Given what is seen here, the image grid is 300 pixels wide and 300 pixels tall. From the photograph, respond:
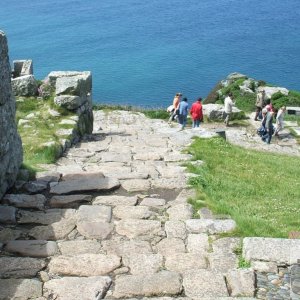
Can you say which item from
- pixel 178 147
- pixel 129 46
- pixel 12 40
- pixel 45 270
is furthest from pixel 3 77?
pixel 12 40

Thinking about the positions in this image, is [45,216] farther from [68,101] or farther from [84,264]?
[68,101]

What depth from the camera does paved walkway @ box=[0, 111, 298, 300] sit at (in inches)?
198

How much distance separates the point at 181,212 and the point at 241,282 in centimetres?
219

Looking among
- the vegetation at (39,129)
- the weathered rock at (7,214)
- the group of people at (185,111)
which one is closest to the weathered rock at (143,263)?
the weathered rock at (7,214)

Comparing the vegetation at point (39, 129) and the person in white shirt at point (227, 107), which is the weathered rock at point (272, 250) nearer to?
the vegetation at point (39, 129)

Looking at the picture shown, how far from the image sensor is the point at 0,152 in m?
7.46

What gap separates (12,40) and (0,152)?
64.3m

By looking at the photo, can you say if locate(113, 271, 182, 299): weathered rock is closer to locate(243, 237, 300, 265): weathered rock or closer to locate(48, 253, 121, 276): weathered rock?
locate(48, 253, 121, 276): weathered rock

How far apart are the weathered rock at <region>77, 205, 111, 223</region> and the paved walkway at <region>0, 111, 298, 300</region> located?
1 cm

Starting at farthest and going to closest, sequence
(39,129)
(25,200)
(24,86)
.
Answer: (24,86), (39,129), (25,200)

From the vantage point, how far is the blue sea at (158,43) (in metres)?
49.4

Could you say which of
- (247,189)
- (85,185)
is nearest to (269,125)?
(247,189)

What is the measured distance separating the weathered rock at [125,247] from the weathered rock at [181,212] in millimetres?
939

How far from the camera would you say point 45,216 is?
22.9 feet
